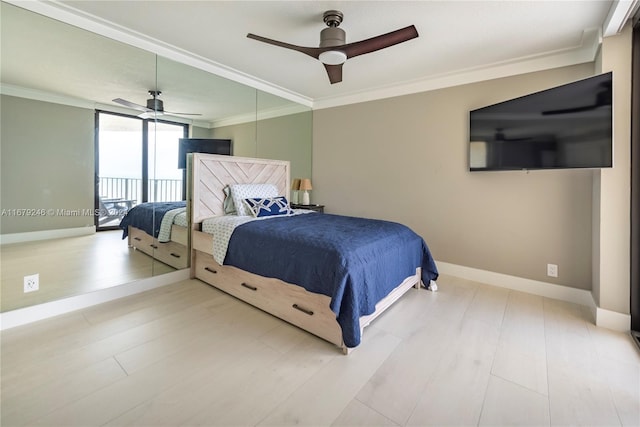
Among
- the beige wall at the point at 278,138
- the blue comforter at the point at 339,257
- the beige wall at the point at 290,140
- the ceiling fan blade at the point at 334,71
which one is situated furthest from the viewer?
the beige wall at the point at 290,140

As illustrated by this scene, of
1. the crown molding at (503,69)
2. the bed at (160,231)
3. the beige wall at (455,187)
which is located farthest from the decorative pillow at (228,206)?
the crown molding at (503,69)

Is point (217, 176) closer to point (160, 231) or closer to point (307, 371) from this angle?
point (160, 231)

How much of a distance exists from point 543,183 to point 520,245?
691mm

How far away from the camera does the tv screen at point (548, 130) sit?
2189mm

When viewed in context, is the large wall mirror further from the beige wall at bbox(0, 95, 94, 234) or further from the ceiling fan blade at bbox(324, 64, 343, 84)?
the ceiling fan blade at bbox(324, 64, 343, 84)

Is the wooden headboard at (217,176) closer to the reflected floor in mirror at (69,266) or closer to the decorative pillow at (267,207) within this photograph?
the decorative pillow at (267,207)

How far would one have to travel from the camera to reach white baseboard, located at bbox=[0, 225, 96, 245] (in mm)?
2162

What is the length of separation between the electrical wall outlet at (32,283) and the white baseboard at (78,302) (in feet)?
0.47

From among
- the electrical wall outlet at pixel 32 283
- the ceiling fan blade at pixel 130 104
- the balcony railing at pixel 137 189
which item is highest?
the ceiling fan blade at pixel 130 104

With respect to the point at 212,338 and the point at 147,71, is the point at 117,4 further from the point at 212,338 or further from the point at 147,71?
the point at 212,338

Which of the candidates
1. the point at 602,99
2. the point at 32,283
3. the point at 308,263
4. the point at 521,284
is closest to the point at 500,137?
the point at 602,99

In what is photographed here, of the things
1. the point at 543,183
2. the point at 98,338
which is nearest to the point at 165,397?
the point at 98,338

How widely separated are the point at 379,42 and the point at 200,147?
2293 millimetres

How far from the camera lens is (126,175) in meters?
2.82
